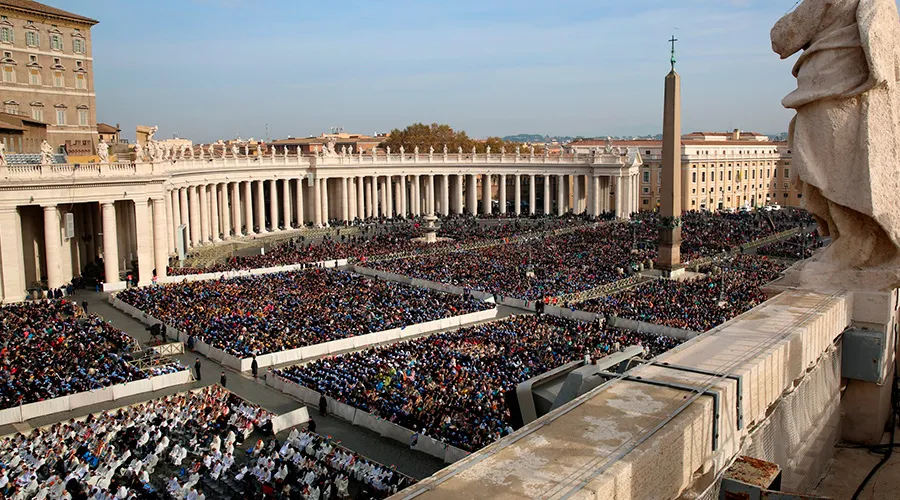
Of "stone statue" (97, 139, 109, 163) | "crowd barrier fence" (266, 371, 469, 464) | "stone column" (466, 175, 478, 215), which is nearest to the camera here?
"crowd barrier fence" (266, 371, 469, 464)

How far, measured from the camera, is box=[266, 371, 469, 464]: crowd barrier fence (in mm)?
18281

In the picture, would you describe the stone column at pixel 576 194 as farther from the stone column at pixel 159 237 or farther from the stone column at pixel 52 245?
the stone column at pixel 52 245

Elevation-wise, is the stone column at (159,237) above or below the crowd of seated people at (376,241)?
above

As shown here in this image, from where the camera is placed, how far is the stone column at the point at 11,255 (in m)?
36.3

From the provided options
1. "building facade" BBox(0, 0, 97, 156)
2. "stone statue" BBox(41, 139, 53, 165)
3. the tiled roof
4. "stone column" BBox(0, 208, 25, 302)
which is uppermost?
the tiled roof

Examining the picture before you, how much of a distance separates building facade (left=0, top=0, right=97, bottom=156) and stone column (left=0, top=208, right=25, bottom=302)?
17.3 metres

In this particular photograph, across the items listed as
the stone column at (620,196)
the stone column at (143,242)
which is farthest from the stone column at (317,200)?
the stone column at (143,242)

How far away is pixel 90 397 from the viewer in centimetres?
2186

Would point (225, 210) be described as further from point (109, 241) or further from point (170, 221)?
point (109, 241)

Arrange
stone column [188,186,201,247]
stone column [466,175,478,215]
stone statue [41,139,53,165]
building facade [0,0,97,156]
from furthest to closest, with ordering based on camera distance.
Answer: stone column [466,175,478,215], stone column [188,186,201,247], building facade [0,0,97,156], stone statue [41,139,53,165]

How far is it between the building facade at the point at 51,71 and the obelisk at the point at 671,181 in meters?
39.8

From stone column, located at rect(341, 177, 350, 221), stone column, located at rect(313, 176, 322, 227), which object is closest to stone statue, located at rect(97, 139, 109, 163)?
stone column, located at rect(313, 176, 322, 227)

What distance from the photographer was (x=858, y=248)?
10328 millimetres

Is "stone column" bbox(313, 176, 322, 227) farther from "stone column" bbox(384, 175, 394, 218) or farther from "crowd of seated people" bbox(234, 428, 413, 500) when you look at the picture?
"crowd of seated people" bbox(234, 428, 413, 500)
